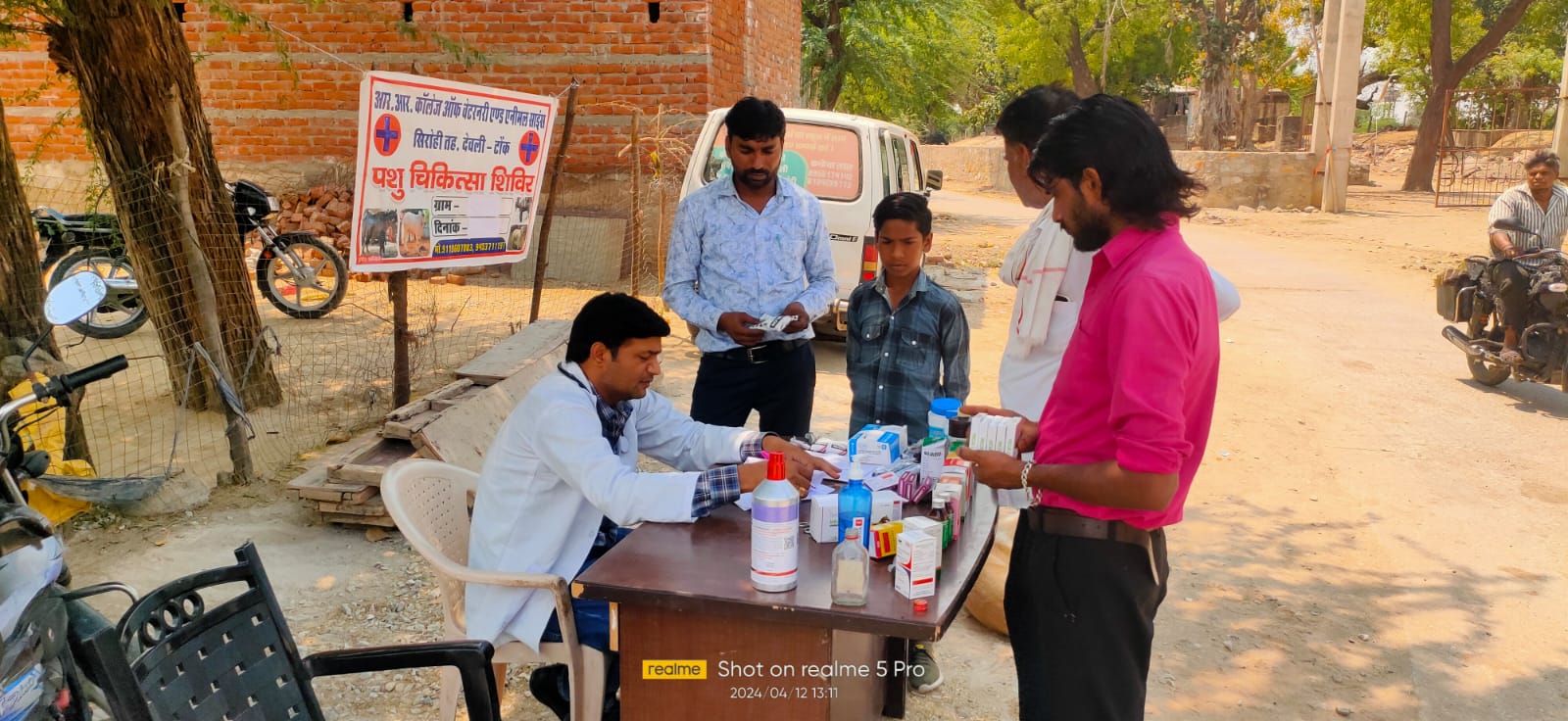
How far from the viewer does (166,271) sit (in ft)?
17.4

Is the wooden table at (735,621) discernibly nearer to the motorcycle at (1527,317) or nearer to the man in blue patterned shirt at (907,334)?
the man in blue patterned shirt at (907,334)

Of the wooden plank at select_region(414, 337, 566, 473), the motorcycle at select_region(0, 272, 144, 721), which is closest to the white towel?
the wooden plank at select_region(414, 337, 566, 473)

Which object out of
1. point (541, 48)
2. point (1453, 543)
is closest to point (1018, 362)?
point (1453, 543)

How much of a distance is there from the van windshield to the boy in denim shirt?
13.2 ft

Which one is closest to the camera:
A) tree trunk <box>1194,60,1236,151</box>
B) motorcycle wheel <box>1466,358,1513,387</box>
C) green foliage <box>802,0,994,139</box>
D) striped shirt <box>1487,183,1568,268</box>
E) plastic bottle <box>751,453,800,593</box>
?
plastic bottle <box>751,453,800,593</box>

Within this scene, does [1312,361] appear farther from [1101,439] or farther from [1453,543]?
[1101,439]

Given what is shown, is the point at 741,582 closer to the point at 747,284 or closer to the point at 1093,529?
the point at 1093,529

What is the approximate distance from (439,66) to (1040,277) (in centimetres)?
909

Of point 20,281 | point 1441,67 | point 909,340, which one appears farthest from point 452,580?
point 1441,67

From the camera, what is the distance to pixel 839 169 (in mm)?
7559

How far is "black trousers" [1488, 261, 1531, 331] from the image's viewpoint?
7203 mm

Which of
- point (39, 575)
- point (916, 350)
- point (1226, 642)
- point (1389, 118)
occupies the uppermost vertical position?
point (1389, 118)

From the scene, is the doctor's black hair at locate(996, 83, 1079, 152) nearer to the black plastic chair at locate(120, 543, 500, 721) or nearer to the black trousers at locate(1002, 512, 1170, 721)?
the black trousers at locate(1002, 512, 1170, 721)

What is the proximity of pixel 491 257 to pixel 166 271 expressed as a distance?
1.61 metres
